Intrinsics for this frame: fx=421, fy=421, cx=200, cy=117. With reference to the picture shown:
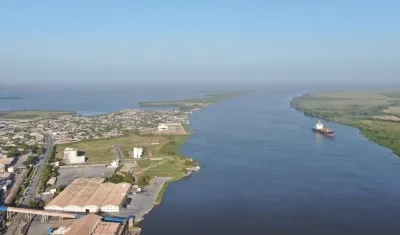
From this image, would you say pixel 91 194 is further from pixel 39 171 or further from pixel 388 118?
pixel 388 118

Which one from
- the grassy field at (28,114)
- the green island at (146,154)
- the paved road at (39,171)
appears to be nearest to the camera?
the paved road at (39,171)

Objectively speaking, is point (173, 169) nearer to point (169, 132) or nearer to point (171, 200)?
point (171, 200)

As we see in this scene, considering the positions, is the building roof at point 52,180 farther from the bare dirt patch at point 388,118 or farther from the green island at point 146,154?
the bare dirt patch at point 388,118

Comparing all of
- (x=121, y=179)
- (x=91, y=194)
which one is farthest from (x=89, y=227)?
(x=121, y=179)

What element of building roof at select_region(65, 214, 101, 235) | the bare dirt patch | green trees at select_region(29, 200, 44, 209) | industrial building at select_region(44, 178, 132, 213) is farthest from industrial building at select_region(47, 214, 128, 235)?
the bare dirt patch

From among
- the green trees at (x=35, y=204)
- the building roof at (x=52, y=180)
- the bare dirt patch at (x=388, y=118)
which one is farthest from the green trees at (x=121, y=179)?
the bare dirt patch at (x=388, y=118)

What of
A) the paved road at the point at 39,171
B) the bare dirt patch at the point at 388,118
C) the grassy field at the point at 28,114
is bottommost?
the grassy field at the point at 28,114
